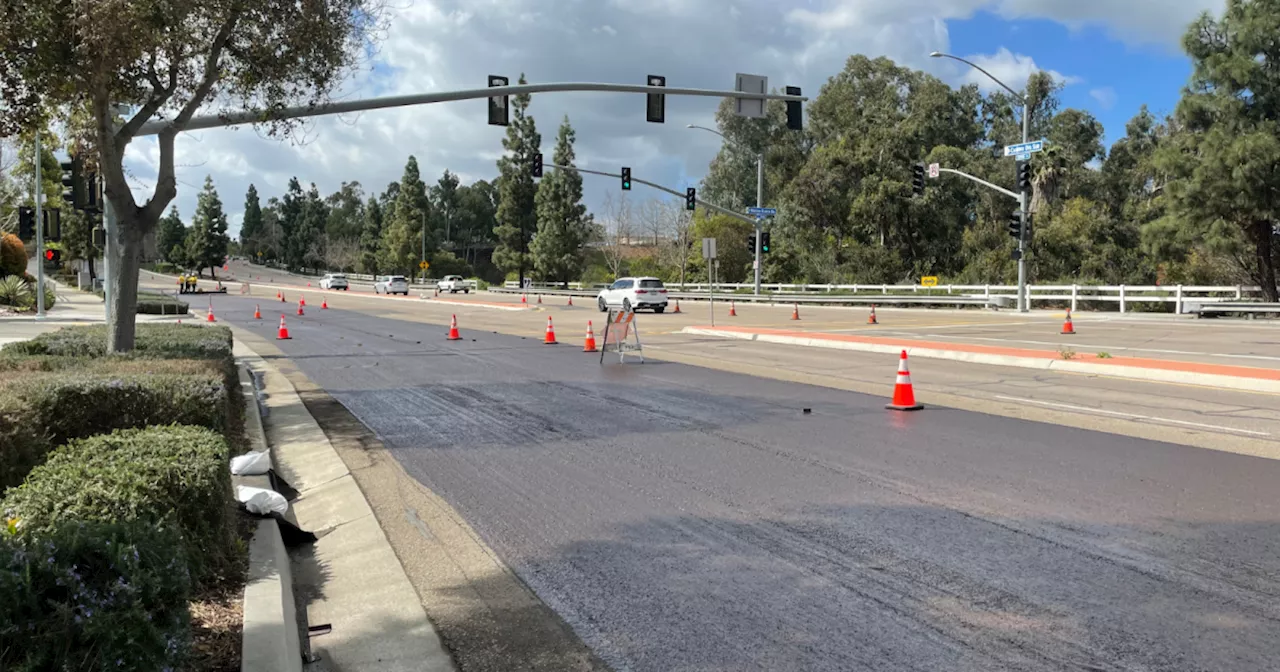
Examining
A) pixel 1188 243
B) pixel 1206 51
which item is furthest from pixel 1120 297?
pixel 1206 51

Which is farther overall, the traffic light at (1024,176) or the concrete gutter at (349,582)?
the traffic light at (1024,176)

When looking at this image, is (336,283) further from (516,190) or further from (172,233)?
(172,233)

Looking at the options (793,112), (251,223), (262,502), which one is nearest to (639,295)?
(793,112)

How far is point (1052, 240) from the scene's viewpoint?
49.9 meters

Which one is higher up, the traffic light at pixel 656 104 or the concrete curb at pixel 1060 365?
the traffic light at pixel 656 104

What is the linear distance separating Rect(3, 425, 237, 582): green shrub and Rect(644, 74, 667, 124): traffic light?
15.7 metres

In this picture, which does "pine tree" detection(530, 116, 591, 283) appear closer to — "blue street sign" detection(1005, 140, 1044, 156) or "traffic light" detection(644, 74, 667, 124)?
"blue street sign" detection(1005, 140, 1044, 156)

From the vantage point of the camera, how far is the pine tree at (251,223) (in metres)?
152

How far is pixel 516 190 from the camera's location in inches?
3115

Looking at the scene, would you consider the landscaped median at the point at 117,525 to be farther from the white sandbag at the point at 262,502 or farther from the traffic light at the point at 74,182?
the traffic light at the point at 74,182

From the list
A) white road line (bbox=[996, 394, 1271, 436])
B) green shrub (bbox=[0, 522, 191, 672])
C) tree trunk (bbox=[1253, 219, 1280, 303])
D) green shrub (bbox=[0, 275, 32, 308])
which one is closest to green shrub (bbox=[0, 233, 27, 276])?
green shrub (bbox=[0, 275, 32, 308])

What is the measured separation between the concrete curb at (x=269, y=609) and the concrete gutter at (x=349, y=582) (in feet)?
0.50

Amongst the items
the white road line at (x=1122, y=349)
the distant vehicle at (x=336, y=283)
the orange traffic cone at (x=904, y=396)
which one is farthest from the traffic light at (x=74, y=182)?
the distant vehicle at (x=336, y=283)

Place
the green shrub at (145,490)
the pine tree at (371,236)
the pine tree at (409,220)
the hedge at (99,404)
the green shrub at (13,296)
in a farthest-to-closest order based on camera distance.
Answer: the pine tree at (371,236) < the pine tree at (409,220) < the green shrub at (13,296) < the hedge at (99,404) < the green shrub at (145,490)
